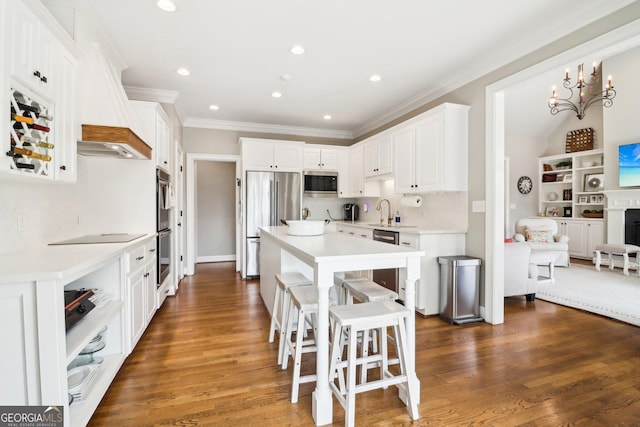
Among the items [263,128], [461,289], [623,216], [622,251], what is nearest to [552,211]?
[623,216]

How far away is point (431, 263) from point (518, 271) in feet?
4.08

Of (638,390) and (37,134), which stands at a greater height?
(37,134)

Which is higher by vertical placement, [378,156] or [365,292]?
[378,156]

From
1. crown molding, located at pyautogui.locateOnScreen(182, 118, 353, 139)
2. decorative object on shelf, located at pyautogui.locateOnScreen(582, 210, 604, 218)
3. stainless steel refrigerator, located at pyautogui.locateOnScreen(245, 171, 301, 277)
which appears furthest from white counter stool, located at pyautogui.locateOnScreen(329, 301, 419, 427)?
decorative object on shelf, located at pyautogui.locateOnScreen(582, 210, 604, 218)

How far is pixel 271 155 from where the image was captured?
5230 mm

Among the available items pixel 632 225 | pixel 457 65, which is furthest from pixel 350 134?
pixel 632 225

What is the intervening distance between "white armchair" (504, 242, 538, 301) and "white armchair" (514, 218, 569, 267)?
1.74m

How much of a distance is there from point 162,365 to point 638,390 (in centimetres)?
323

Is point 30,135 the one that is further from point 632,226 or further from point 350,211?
point 632,226

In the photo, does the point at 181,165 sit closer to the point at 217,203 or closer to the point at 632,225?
the point at 217,203

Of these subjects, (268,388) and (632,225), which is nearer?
(268,388)

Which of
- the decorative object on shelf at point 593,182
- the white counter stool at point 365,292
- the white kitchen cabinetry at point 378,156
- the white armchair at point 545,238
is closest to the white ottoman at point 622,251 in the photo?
the white armchair at point 545,238

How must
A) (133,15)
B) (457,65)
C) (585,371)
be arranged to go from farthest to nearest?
(457,65), (133,15), (585,371)

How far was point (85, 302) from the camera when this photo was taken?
1.79 m
